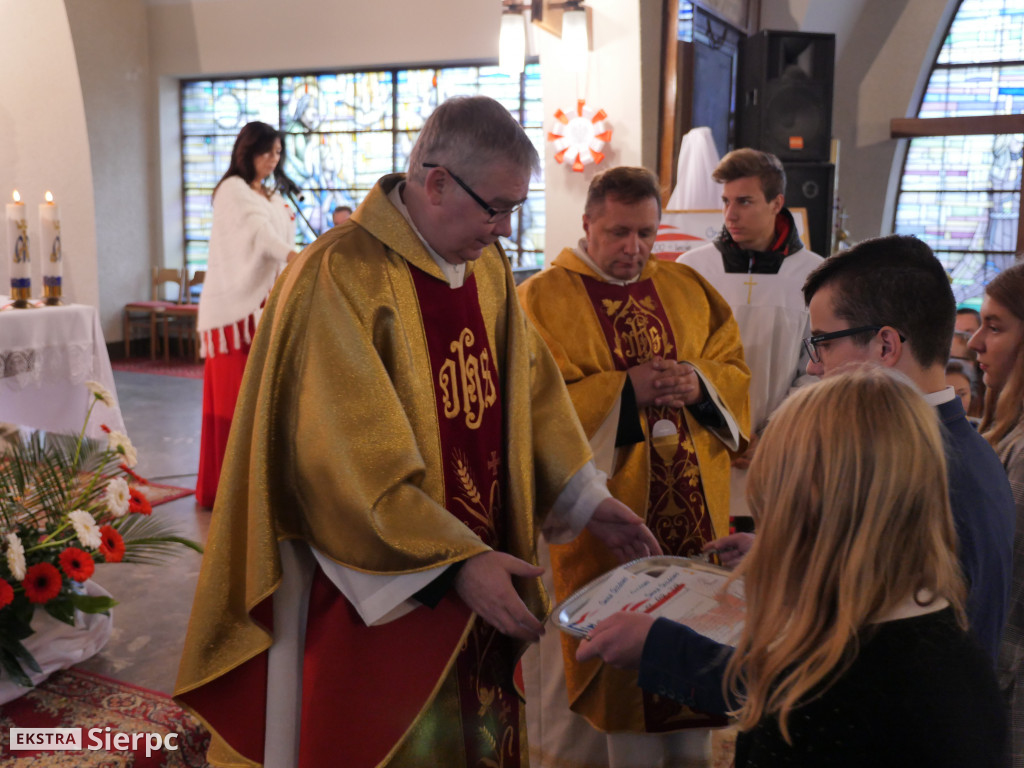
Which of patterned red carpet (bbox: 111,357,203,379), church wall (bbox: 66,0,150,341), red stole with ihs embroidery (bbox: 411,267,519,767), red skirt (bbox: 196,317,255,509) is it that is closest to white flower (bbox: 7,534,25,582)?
red stole with ihs embroidery (bbox: 411,267,519,767)

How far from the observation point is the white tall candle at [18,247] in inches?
147

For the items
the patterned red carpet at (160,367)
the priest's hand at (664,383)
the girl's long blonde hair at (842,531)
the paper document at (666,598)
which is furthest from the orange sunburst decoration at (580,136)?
the girl's long blonde hair at (842,531)

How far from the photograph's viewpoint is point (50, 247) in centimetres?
387

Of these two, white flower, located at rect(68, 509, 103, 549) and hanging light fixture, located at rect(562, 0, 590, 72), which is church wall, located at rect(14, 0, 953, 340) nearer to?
hanging light fixture, located at rect(562, 0, 590, 72)

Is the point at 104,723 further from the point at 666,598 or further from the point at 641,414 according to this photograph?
the point at 666,598

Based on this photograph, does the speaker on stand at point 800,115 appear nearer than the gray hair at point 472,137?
No

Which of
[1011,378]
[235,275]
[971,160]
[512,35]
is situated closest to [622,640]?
[1011,378]

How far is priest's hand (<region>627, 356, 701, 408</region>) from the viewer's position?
8.16 ft

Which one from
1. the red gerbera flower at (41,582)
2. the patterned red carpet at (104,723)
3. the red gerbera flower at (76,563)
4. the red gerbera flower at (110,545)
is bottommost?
the patterned red carpet at (104,723)

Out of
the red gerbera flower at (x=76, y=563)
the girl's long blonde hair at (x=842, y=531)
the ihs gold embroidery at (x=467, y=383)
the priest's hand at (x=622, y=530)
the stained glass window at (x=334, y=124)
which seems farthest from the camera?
the stained glass window at (x=334, y=124)

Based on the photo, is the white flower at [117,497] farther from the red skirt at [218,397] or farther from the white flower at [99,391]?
the red skirt at [218,397]

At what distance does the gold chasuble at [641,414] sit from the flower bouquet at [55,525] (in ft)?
3.47

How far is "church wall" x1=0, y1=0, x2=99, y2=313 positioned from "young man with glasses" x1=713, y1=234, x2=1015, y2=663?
9049 millimetres

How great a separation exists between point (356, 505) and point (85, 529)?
114 centimetres
